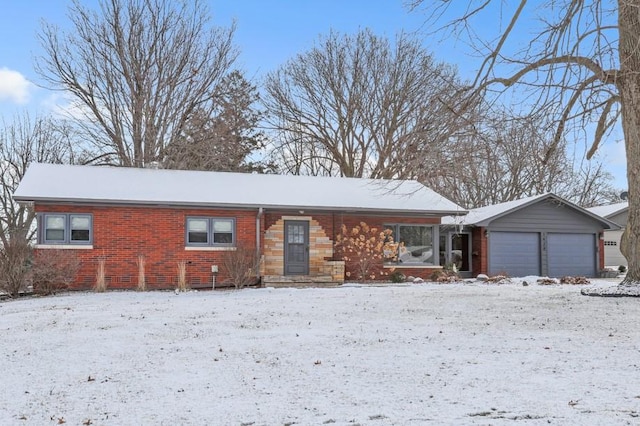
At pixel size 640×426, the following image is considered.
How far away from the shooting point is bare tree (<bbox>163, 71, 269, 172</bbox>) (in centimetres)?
2775

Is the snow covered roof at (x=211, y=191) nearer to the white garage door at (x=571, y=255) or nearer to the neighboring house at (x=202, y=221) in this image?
the neighboring house at (x=202, y=221)

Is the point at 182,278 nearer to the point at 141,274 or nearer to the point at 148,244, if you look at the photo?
the point at 141,274

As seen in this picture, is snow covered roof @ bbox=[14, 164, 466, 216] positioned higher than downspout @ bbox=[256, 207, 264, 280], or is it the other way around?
snow covered roof @ bbox=[14, 164, 466, 216]

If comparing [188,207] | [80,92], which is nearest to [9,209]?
[80,92]

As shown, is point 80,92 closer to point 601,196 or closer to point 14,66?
point 14,66

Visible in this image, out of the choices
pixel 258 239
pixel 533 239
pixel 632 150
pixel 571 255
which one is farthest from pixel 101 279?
pixel 571 255

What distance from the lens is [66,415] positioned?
464 centimetres

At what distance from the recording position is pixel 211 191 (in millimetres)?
18453

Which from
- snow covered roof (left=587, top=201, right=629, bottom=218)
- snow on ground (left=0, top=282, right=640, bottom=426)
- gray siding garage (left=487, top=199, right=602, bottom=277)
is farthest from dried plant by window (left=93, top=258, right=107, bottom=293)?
snow covered roof (left=587, top=201, right=629, bottom=218)

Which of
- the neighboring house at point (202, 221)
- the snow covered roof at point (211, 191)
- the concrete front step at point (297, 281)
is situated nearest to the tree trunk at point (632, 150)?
the snow covered roof at point (211, 191)

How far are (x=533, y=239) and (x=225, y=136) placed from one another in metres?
15.6

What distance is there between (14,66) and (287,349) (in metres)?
23.1

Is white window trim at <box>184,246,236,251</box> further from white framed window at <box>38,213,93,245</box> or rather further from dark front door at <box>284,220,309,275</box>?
white framed window at <box>38,213,93,245</box>

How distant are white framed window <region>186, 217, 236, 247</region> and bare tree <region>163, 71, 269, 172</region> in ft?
33.7
